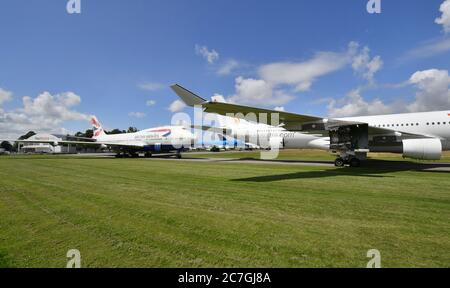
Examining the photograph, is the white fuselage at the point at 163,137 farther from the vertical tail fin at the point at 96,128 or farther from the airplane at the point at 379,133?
the airplane at the point at 379,133

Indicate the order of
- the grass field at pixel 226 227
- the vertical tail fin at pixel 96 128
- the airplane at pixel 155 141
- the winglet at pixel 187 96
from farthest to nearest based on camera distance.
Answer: the vertical tail fin at pixel 96 128, the airplane at pixel 155 141, the winglet at pixel 187 96, the grass field at pixel 226 227

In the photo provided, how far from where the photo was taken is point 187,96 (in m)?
11.2

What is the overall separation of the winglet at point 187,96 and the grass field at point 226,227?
471 centimetres

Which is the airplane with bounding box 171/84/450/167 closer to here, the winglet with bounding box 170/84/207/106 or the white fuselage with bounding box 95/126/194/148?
the winglet with bounding box 170/84/207/106

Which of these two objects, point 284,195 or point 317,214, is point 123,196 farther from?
point 317,214

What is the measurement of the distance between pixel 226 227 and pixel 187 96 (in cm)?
776

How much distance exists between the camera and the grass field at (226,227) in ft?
11.1

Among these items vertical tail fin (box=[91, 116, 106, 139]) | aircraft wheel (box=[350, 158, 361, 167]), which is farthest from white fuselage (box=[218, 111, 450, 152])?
vertical tail fin (box=[91, 116, 106, 139])

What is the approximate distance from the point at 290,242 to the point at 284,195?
12.0 feet

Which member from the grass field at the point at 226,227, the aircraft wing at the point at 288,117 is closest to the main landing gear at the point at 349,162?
the aircraft wing at the point at 288,117

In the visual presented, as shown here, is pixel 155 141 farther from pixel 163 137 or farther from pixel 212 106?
pixel 212 106

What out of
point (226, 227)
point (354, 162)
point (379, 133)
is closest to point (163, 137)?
point (354, 162)
